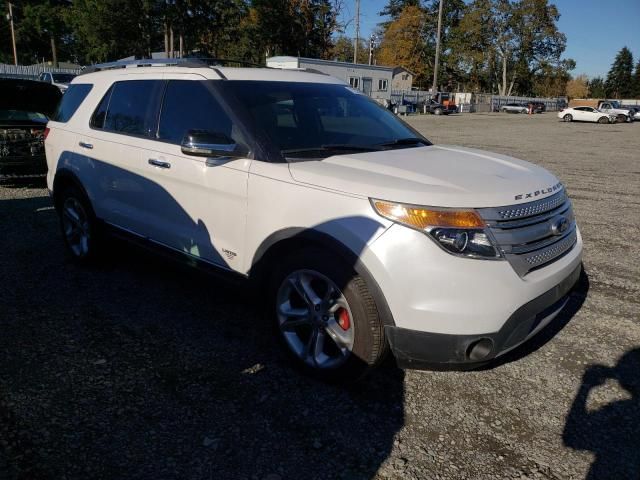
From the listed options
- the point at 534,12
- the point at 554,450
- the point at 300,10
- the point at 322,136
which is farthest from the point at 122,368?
the point at 534,12

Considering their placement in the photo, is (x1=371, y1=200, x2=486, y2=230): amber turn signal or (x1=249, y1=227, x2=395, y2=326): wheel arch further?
(x1=249, y1=227, x2=395, y2=326): wheel arch

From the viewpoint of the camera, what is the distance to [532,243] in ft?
9.23

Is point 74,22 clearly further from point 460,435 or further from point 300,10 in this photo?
point 460,435

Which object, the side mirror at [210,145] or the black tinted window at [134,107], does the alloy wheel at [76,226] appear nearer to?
the black tinted window at [134,107]

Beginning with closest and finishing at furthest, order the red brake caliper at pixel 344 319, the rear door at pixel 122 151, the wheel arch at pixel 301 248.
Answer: the wheel arch at pixel 301 248 < the red brake caliper at pixel 344 319 < the rear door at pixel 122 151

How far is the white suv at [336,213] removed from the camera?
2.60 metres

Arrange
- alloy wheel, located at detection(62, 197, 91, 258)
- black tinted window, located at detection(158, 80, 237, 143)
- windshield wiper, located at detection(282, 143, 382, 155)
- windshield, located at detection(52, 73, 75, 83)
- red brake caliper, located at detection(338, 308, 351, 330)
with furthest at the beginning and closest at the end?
windshield, located at detection(52, 73, 75, 83)
alloy wheel, located at detection(62, 197, 91, 258)
black tinted window, located at detection(158, 80, 237, 143)
windshield wiper, located at detection(282, 143, 382, 155)
red brake caliper, located at detection(338, 308, 351, 330)

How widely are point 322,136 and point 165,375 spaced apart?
6.14 ft

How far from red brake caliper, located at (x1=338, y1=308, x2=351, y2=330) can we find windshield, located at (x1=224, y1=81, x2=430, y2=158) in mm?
1003

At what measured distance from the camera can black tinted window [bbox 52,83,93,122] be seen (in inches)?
197

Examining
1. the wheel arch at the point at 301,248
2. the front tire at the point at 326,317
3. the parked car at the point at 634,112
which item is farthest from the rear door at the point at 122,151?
the parked car at the point at 634,112

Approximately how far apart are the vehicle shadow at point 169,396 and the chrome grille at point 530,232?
1.06m

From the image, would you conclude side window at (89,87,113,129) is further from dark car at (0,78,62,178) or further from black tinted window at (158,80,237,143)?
dark car at (0,78,62,178)

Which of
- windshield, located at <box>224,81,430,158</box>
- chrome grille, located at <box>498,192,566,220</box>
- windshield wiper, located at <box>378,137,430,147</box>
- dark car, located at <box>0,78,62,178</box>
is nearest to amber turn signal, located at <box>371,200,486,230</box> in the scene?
chrome grille, located at <box>498,192,566,220</box>
